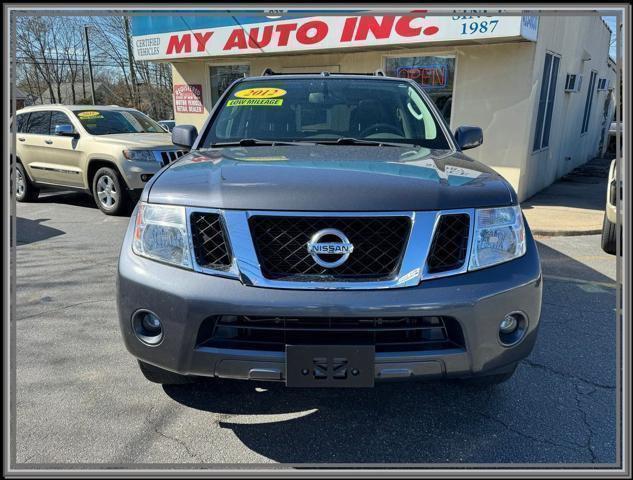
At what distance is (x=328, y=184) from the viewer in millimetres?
2014

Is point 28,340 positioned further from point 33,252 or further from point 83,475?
point 33,252

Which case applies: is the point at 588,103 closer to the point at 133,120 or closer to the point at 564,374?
the point at 133,120

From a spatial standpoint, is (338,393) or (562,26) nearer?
(338,393)

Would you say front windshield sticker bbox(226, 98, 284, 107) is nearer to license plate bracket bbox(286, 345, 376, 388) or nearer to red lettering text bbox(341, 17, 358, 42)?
license plate bracket bbox(286, 345, 376, 388)

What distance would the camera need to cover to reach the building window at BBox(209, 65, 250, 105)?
11203 mm

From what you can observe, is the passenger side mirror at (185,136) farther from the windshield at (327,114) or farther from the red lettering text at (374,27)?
the red lettering text at (374,27)

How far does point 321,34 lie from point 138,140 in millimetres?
3820

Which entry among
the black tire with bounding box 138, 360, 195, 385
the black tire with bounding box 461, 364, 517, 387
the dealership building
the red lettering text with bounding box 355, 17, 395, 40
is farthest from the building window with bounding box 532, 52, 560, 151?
the black tire with bounding box 138, 360, 195, 385

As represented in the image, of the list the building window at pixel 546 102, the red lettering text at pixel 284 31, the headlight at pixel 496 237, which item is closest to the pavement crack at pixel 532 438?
the headlight at pixel 496 237

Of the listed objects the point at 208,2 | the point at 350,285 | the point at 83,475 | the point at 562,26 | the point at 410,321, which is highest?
the point at 562,26

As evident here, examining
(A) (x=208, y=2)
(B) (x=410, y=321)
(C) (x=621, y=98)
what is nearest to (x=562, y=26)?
(C) (x=621, y=98)

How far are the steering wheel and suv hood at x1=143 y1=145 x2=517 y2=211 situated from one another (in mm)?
722

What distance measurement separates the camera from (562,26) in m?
8.91

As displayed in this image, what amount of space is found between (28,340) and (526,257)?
3.31m
